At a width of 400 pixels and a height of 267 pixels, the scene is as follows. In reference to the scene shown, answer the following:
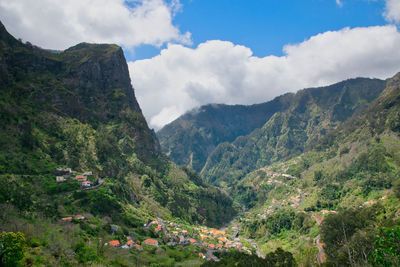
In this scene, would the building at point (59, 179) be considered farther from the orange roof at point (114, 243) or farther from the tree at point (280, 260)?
the tree at point (280, 260)

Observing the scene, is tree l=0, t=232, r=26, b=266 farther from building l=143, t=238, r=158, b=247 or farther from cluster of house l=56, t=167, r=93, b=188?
cluster of house l=56, t=167, r=93, b=188

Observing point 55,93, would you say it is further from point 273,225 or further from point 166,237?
point 273,225

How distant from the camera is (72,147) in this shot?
124 metres

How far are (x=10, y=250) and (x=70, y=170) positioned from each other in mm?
73367

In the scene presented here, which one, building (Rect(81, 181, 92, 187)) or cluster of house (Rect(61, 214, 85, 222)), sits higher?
building (Rect(81, 181, 92, 187))

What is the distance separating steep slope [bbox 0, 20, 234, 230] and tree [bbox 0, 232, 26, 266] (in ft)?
110

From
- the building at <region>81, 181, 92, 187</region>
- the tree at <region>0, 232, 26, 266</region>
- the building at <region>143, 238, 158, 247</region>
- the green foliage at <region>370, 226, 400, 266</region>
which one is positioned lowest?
the building at <region>143, 238, 158, 247</region>

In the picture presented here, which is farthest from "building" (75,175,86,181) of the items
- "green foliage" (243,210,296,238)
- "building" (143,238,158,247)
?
"green foliage" (243,210,296,238)

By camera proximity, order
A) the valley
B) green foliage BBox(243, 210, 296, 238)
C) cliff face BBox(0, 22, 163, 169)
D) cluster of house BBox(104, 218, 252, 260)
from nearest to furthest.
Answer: the valley
cluster of house BBox(104, 218, 252, 260)
cliff face BBox(0, 22, 163, 169)
green foliage BBox(243, 210, 296, 238)

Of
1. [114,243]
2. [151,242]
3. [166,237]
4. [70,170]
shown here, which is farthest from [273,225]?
[70,170]

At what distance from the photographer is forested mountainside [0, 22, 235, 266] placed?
57.5 metres

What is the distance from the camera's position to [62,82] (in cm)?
17862

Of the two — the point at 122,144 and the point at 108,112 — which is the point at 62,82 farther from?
the point at 122,144

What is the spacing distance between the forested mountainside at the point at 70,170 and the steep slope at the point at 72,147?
0.46m
